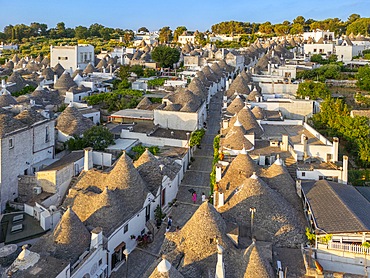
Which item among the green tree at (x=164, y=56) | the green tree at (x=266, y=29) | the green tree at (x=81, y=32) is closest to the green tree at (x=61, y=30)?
the green tree at (x=81, y=32)

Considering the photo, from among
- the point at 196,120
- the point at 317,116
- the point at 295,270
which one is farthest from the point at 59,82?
the point at 295,270

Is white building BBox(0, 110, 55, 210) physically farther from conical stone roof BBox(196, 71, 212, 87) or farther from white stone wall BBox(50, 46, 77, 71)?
white stone wall BBox(50, 46, 77, 71)

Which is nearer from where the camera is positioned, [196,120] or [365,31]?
[196,120]

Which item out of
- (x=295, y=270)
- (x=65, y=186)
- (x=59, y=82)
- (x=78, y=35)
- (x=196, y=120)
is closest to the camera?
(x=295, y=270)

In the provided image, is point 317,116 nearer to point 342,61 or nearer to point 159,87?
point 159,87

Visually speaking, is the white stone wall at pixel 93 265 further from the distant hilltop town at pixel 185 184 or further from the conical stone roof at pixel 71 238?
the conical stone roof at pixel 71 238

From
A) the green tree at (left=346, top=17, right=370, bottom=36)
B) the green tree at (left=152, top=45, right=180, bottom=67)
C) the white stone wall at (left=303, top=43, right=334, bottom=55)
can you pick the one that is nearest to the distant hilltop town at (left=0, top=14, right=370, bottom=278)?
the green tree at (left=152, top=45, right=180, bottom=67)

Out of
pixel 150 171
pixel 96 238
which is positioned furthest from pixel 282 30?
pixel 96 238

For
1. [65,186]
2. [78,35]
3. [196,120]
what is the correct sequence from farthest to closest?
[78,35] → [196,120] → [65,186]
